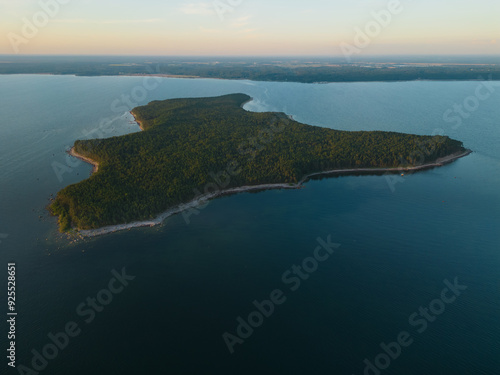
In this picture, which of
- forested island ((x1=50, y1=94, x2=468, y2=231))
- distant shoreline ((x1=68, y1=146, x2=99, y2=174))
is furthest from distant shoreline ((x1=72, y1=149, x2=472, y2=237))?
forested island ((x1=50, y1=94, x2=468, y2=231))

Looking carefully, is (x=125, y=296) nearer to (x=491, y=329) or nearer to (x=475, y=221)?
(x=491, y=329)

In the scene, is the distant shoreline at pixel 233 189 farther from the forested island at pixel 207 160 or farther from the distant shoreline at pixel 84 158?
the forested island at pixel 207 160

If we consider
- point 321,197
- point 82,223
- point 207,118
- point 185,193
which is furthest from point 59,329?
point 207,118

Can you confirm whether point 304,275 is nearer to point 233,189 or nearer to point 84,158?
point 233,189

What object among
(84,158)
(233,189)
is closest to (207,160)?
(233,189)

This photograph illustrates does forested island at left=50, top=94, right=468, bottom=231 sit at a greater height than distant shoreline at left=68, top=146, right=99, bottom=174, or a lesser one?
greater

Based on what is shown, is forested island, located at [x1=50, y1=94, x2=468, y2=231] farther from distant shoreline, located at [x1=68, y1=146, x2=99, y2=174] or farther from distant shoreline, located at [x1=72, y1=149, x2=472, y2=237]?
distant shoreline, located at [x1=68, y1=146, x2=99, y2=174]
